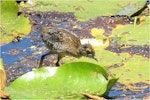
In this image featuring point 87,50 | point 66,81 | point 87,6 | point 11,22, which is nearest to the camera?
point 66,81

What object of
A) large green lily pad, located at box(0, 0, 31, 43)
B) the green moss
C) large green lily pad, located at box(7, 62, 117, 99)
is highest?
large green lily pad, located at box(0, 0, 31, 43)

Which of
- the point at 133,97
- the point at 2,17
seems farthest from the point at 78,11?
the point at 133,97

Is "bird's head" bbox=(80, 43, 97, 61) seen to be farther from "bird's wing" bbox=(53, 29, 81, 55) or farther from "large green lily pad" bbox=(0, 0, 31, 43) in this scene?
"large green lily pad" bbox=(0, 0, 31, 43)

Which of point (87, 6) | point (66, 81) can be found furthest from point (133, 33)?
point (66, 81)

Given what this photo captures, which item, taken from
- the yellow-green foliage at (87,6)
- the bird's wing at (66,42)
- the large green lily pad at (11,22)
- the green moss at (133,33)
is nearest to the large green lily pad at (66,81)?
the bird's wing at (66,42)

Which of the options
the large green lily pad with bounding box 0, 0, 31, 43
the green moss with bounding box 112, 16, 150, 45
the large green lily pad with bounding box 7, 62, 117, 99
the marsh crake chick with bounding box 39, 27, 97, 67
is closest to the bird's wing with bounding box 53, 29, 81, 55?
the marsh crake chick with bounding box 39, 27, 97, 67

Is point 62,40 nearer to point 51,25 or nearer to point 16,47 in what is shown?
point 16,47

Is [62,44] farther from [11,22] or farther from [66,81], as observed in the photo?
[66,81]
